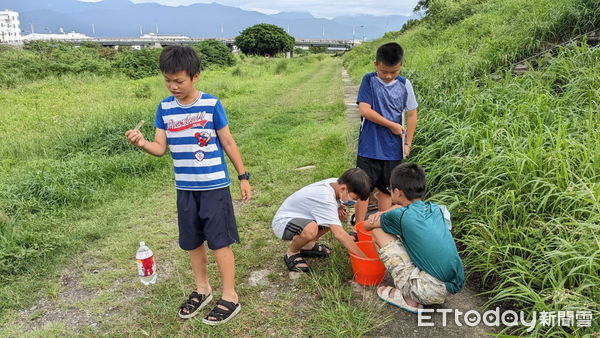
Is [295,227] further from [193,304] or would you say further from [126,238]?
[126,238]

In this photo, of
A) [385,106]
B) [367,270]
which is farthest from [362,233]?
[385,106]

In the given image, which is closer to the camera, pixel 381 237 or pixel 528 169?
pixel 381 237

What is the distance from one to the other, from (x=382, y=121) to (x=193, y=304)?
6.65 ft

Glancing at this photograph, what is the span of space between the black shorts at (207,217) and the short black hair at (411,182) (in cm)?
114

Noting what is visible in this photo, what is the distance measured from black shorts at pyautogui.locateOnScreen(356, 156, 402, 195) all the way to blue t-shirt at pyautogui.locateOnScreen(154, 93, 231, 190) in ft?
4.85

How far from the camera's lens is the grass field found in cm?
241

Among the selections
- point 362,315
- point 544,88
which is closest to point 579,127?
point 544,88

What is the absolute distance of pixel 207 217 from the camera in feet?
7.43

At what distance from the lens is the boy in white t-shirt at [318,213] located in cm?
257

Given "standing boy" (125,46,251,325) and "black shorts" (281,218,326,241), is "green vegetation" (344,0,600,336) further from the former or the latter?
"standing boy" (125,46,251,325)

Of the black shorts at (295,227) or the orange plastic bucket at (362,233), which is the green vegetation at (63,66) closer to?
the black shorts at (295,227)

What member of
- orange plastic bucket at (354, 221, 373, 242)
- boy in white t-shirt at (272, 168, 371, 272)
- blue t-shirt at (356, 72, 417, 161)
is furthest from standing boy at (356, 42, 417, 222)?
boy in white t-shirt at (272, 168, 371, 272)

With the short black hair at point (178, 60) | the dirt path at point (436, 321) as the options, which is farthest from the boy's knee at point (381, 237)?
the short black hair at point (178, 60)

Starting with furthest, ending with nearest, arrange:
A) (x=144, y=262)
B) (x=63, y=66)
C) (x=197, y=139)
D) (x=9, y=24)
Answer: (x=9, y=24), (x=63, y=66), (x=144, y=262), (x=197, y=139)
